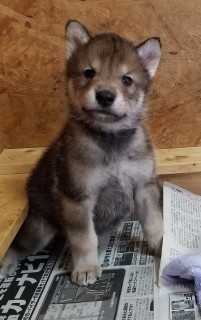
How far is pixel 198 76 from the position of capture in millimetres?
2090

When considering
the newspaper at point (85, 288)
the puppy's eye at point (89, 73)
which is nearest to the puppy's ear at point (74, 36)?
the puppy's eye at point (89, 73)

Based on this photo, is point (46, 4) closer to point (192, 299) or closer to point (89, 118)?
point (89, 118)

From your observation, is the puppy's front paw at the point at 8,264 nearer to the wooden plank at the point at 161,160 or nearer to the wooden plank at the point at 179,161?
the wooden plank at the point at 161,160

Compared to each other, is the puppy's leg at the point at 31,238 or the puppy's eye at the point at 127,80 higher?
the puppy's eye at the point at 127,80

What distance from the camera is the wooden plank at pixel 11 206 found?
1.58 meters

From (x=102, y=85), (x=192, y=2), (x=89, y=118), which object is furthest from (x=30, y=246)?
(x=192, y=2)

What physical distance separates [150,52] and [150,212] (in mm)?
551

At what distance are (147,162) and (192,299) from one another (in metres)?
0.47

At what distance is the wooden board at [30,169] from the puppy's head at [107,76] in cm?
46

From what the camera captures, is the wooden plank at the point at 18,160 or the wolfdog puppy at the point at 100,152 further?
the wooden plank at the point at 18,160

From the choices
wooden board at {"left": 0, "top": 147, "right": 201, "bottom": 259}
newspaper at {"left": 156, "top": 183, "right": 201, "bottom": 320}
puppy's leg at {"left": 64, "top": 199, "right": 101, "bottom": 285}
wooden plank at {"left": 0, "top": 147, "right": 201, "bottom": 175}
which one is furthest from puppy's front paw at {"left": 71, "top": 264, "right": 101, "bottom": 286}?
wooden plank at {"left": 0, "top": 147, "right": 201, "bottom": 175}

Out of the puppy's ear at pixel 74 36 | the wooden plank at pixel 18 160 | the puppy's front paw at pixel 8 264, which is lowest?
A: the puppy's front paw at pixel 8 264

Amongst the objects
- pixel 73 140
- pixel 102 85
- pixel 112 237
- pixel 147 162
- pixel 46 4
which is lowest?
pixel 112 237

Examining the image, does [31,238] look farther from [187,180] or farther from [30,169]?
[187,180]
